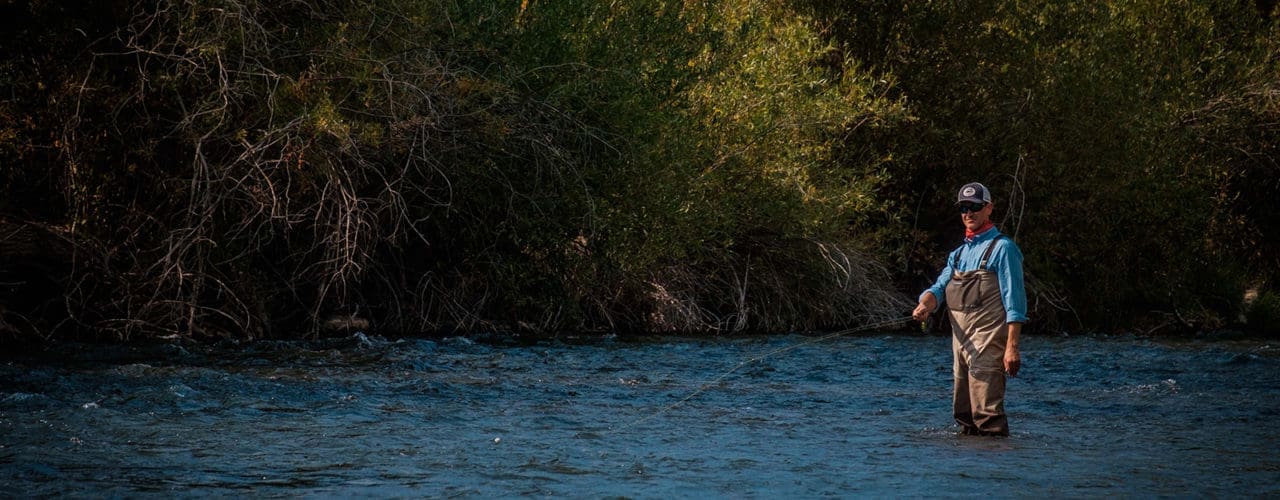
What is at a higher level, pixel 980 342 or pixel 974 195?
pixel 974 195

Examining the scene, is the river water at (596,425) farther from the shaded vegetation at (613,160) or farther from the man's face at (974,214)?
the shaded vegetation at (613,160)

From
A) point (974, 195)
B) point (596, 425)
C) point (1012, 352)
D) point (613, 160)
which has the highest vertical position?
point (613, 160)

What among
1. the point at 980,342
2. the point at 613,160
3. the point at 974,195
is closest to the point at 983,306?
the point at 980,342

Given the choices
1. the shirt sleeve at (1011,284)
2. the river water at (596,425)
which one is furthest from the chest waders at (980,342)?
the river water at (596,425)

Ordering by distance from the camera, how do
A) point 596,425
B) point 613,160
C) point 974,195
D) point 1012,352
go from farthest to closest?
point 613,160, point 596,425, point 974,195, point 1012,352

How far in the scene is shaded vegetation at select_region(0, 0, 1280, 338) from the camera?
13969 millimetres

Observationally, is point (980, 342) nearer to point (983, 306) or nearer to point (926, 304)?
point (983, 306)

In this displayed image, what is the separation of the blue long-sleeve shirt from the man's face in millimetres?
71

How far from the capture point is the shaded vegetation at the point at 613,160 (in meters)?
14.0

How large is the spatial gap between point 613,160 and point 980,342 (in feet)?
28.5

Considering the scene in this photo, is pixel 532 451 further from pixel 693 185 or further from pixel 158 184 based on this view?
pixel 693 185

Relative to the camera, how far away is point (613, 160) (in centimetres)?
1653

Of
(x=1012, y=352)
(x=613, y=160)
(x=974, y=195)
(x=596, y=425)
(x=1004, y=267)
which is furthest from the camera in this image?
(x=613, y=160)

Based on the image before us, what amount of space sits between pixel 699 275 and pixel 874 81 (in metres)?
4.07
